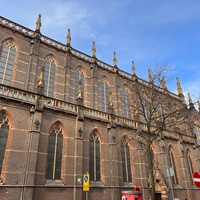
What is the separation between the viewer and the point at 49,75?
20.7 m

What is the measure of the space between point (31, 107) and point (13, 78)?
16.9 ft

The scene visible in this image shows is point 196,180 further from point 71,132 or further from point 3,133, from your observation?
point 3,133

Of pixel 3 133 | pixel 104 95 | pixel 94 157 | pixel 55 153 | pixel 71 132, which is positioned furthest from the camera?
pixel 104 95

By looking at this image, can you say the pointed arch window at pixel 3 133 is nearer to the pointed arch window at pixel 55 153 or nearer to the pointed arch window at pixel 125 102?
the pointed arch window at pixel 55 153

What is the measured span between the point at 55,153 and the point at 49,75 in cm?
882

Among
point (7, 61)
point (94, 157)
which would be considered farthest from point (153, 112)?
point (7, 61)

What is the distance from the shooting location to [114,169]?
17.4 m

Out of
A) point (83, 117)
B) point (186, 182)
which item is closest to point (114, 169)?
point (83, 117)

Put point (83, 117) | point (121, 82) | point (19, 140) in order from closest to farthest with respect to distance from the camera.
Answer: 1. point (19, 140)
2. point (83, 117)
3. point (121, 82)

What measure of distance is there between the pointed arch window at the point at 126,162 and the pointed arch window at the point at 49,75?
8912mm

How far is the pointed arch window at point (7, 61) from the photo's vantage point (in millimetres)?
17828

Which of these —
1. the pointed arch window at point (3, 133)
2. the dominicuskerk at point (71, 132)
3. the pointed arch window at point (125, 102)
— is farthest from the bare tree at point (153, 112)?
the pointed arch window at point (3, 133)

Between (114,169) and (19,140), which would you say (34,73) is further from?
(114,169)

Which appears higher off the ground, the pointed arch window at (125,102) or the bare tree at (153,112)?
the pointed arch window at (125,102)
